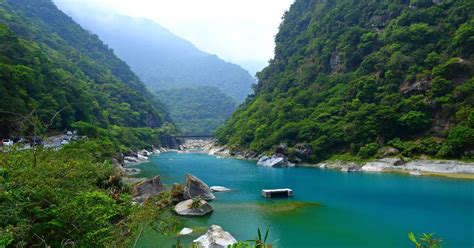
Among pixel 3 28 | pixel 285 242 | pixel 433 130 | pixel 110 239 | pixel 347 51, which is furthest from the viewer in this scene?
pixel 347 51

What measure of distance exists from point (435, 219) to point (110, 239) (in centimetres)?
2039

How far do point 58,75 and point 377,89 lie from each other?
53.8 m

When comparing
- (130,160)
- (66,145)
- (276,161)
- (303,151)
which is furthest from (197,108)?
(66,145)

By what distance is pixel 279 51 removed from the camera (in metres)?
108

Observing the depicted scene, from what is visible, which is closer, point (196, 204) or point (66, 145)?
point (196, 204)

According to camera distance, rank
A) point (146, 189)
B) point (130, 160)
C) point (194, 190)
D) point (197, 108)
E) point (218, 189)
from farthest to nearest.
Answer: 1. point (197, 108)
2. point (130, 160)
3. point (218, 189)
4. point (194, 190)
5. point (146, 189)

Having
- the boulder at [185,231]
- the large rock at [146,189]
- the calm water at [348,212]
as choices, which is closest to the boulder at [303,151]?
the calm water at [348,212]

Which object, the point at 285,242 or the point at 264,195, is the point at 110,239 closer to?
the point at 285,242

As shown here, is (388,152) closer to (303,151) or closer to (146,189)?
(303,151)

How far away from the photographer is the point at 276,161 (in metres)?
58.3

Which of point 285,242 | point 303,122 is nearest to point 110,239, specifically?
point 285,242

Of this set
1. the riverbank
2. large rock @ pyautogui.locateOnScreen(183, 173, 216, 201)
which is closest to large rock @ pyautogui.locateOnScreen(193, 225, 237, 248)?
large rock @ pyautogui.locateOnScreen(183, 173, 216, 201)

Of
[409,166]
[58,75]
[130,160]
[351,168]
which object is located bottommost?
[351,168]

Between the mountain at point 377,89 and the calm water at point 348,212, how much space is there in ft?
51.1
